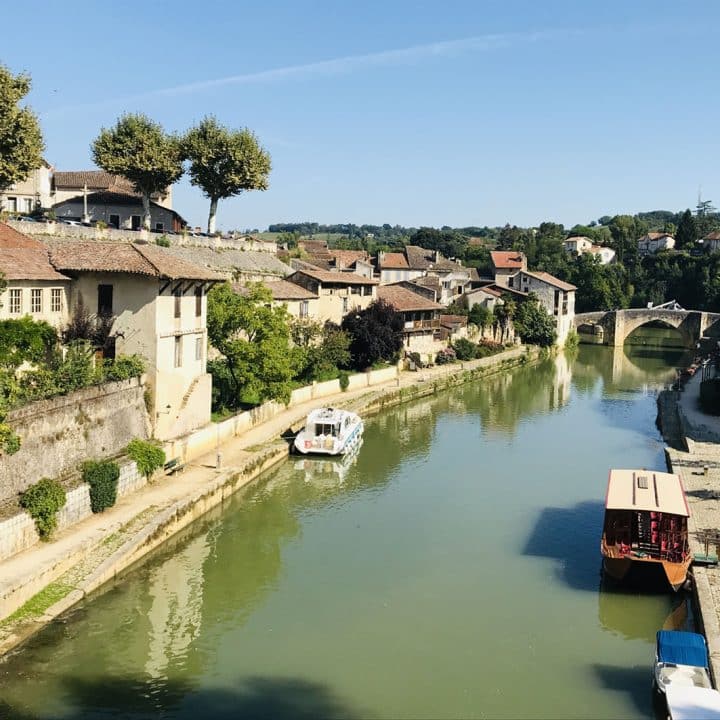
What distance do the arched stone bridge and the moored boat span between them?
206ft

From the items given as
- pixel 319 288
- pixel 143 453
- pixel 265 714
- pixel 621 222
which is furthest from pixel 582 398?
pixel 621 222

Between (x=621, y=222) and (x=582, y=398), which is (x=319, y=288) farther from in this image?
(x=621, y=222)

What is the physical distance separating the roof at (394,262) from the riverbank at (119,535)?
166 ft

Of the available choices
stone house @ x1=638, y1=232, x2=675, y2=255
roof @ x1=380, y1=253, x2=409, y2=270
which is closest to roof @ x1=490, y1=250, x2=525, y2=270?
roof @ x1=380, y1=253, x2=409, y2=270

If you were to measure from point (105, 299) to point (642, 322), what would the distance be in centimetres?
6563

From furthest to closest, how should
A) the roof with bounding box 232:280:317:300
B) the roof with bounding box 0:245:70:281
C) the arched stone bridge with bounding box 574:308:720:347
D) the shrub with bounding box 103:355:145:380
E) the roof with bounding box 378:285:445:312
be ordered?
the arched stone bridge with bounding box 574:308:720:347, the roof with bounding box 378:285:445:312, the roof with bounding box 232:280:317:300, the roof with bounding box 0:245:70:281, the shrub with bounding box 103:355:145:380

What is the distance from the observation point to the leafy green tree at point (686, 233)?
128 m

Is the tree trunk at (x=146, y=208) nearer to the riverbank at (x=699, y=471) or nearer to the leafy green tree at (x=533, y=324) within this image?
the riverbank at (x=699, y=471)

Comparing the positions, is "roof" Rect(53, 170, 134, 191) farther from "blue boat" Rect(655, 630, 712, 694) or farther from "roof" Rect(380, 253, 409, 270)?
"blue boat" Rect(655, 630, 712, 694)

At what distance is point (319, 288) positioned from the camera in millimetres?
49094

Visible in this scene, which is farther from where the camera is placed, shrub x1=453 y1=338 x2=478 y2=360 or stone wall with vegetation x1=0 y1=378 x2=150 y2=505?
shrub x1=453 y1=338 x2=478 y2=360

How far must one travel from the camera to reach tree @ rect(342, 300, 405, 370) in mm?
48375

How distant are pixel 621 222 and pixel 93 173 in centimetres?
13641

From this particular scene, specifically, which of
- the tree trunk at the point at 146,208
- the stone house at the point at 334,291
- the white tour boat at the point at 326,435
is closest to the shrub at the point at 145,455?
the white tour boat at the point at 326,435
